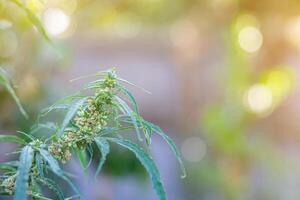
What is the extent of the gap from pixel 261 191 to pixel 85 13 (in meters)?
1.41

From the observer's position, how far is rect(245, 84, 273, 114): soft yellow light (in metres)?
2.76

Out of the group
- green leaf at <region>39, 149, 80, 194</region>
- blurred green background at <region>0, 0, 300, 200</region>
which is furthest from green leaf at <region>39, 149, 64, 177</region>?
blurred green background at <region>0, 0, 300, 200</region>

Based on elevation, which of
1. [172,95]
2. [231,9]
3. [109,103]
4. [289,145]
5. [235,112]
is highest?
[172,95]

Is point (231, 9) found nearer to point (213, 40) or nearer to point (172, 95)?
point (213, 40)

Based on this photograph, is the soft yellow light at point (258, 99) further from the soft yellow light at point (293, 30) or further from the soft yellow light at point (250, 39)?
the soft yellow light at point (293, 30)

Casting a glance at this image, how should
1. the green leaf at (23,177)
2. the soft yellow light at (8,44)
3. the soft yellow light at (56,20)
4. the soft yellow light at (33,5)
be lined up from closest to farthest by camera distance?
the green leaf at (23,177) → the soft yellow light at (33,5) → the soft yellow light at (8,44) → the soft yellow light at (56,20)

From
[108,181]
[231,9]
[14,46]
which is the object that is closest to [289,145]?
[231,9]

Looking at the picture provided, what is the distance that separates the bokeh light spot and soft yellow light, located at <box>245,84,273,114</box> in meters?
0.66

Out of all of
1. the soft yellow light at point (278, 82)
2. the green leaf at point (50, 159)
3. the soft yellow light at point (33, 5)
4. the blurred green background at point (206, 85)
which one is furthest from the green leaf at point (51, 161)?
the soft yellow light at point (278, 82)

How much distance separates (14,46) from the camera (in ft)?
6.76

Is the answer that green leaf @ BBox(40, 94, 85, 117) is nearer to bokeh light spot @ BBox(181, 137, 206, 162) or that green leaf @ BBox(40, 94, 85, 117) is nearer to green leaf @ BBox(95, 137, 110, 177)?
green leaf @ BBox(95, 137, 110, 177)

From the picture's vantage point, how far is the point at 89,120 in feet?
1.97

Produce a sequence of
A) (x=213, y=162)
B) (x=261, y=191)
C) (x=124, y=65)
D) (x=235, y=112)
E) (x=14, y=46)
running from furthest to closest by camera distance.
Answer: (x=124, y=65)
(x=261, y=191)
(x=213, y=162)
(x=235, y=112)
(x=14, y=46)

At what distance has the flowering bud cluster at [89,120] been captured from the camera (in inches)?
23.6
